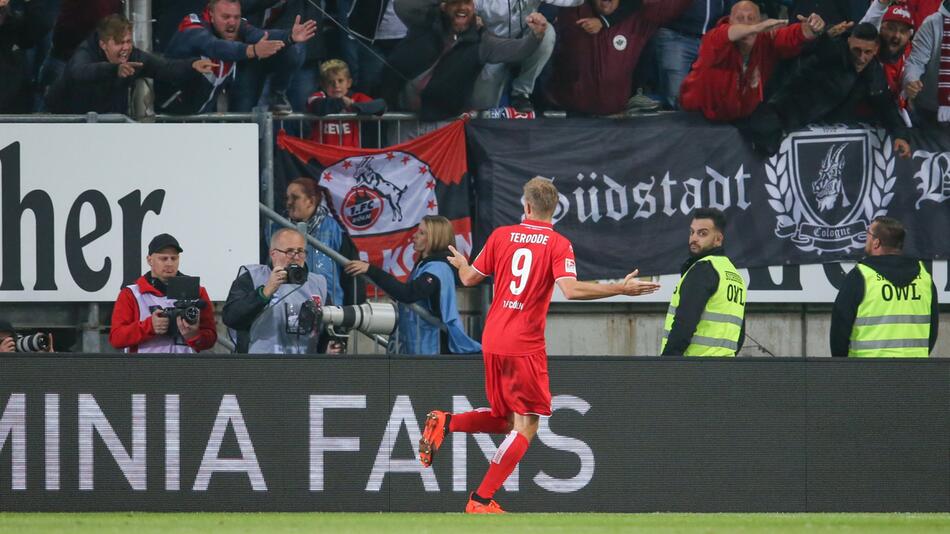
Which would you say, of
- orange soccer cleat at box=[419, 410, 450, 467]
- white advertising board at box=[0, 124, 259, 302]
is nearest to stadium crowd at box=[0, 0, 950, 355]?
white advertising board at box=[0, 124, 259, 302]

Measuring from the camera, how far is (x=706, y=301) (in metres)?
9.97

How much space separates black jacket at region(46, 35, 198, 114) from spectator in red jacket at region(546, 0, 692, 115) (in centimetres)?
314

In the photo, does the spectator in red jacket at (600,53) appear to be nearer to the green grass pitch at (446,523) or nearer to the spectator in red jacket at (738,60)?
the spectator in red jacket at (738,60)

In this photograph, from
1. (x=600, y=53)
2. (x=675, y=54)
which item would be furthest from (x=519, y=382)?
(x=675, y=54)

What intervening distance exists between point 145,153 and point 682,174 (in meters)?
4.64

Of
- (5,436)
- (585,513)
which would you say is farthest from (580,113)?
(5,436)

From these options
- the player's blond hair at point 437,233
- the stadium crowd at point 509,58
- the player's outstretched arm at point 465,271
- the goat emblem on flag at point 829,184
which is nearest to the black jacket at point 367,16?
the stadium crowd at point 509,58

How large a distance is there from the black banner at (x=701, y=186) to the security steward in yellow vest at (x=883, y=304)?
312cm

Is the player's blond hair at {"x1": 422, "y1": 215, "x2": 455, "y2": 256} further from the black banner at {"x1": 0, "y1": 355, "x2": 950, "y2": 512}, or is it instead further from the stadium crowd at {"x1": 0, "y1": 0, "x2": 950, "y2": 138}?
the stadium crowd at {"x1": 0, "y1": 0, "x2": 950, "y2": 138}

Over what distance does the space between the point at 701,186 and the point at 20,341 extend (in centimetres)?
591

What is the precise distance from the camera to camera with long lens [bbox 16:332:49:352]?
35.8 feet

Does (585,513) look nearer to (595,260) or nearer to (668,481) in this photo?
(668,481)

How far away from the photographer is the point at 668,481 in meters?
9.88

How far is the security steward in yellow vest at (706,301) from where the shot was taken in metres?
9.93
